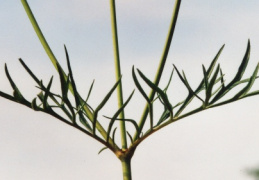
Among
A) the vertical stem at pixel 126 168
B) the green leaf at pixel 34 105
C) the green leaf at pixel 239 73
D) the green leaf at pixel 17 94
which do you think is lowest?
the vertical stem at pixel 126 168

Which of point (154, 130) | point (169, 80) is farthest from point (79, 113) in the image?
point (169, 80)

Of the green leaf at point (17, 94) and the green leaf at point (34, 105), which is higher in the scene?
the green leaf at point (17, 94)

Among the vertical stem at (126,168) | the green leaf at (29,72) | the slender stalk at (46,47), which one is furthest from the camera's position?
the slender stalk at (46,47)

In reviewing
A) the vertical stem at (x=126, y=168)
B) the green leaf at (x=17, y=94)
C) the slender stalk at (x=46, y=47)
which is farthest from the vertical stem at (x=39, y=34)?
the vertical stem at (x=126, y=168)

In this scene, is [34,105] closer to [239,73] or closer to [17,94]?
[17,94]

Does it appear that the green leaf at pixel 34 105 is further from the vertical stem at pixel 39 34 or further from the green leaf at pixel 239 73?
the green leaf at pixel 239 73

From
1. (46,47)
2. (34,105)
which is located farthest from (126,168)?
(46,47)

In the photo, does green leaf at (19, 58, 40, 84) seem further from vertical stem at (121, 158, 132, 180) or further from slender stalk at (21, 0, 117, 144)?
vertical stem at (121, 158, 132, 180)

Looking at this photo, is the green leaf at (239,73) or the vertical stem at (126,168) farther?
the green leaf at (239,73)
